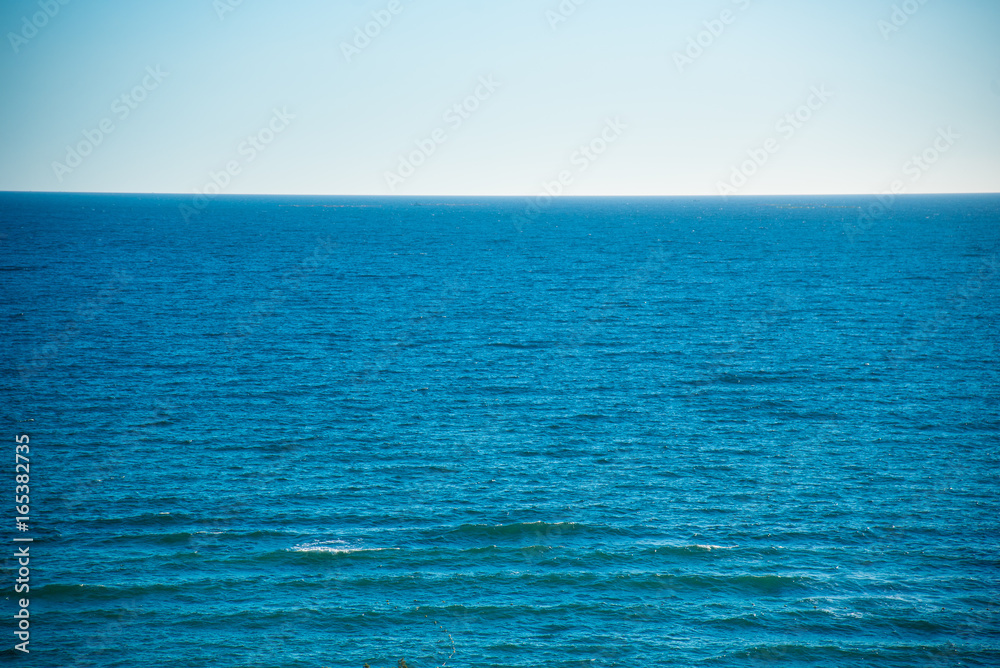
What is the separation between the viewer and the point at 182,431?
40500 mm

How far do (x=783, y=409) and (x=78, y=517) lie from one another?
39313mm

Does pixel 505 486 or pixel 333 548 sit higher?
pixel 505 486

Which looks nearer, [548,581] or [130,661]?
[130,661]

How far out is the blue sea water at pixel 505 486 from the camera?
949 inches

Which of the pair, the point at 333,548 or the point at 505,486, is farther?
the point at 505,486

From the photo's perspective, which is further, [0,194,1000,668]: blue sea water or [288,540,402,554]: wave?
[288,540,402,554]: wave

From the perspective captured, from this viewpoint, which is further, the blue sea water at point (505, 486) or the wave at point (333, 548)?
the wave at point (333, 548)

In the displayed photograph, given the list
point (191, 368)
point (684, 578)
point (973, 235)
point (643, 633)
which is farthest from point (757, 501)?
point (973, 235)

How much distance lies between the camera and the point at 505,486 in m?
34.5

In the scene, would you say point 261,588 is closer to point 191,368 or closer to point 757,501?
point 757,501

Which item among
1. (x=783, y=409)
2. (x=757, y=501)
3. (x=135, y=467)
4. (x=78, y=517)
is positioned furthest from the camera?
(x=783, y=409)

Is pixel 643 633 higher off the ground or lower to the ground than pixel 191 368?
lower

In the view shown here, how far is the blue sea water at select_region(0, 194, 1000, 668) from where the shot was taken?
24.1 meters

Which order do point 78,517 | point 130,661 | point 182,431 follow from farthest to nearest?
point 182,431 → point 78,517 → point 130,661
